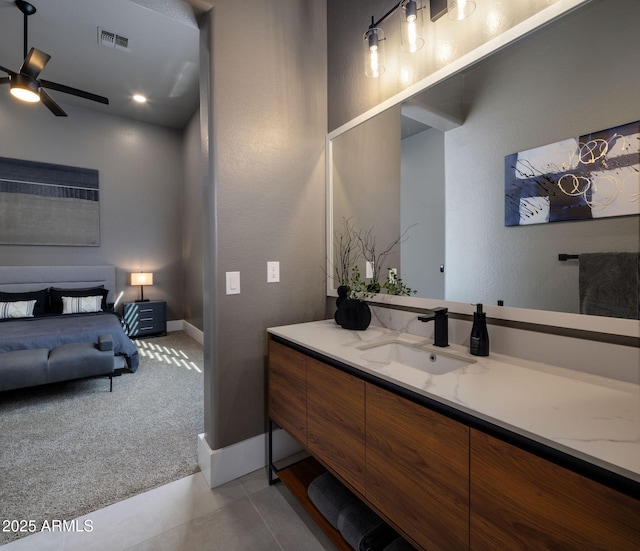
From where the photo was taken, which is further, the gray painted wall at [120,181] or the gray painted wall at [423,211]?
the gray painted wall at [120,181]

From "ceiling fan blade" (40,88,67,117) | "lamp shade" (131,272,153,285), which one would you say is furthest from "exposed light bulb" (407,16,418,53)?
"lamp shade" (131,272,153,285)

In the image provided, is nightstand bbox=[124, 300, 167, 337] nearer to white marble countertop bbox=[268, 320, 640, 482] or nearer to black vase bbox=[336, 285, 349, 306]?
black vase bbox=[336, 285, 349, 306]

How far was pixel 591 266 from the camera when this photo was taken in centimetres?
102

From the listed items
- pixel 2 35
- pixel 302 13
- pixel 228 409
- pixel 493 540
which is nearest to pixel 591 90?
pixel 493 540

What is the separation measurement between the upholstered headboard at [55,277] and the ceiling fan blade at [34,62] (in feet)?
8.74

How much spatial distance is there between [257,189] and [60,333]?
2827 mm

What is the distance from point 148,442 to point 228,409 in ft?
2.93

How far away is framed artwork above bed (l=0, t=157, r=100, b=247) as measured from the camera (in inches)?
169

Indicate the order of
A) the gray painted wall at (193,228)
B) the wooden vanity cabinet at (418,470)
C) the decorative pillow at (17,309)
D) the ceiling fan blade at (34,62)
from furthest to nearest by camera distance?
→ the gray painted wall at (193,228) < the decorative pillow at (17,309) < the ceiling fan blade at (34,62) < the wooden vanity cabinet at (418,470)

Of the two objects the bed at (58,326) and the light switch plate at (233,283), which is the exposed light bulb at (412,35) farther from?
the bed at (58,326)

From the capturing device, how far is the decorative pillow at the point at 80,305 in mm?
4137

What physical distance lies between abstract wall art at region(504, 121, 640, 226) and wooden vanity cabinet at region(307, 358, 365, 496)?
0.90 m

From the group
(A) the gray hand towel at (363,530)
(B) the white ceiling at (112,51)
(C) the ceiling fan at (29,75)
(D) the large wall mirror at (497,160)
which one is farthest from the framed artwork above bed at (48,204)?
(A) the gray hand towel at (363,530)

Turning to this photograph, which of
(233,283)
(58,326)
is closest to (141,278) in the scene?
(58,326)
